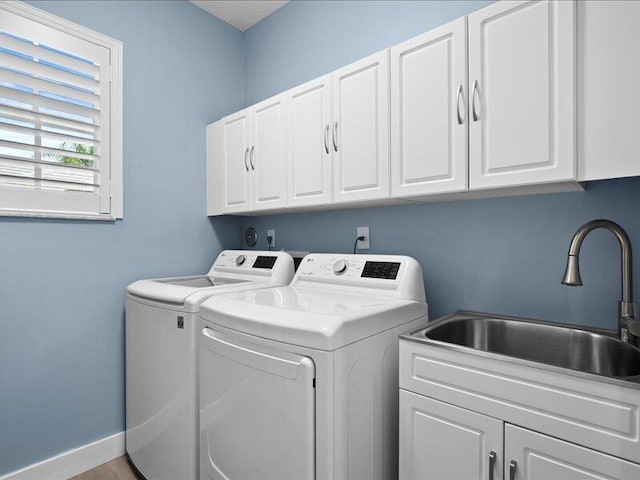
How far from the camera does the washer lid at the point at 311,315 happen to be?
1130 mm

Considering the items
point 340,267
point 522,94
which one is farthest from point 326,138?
point 522,94

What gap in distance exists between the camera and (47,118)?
72.4 inches

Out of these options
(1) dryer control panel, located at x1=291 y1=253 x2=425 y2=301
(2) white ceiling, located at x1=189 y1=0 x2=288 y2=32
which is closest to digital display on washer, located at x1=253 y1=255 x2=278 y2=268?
(1) dryer control panel, located at x1=291 y1=253 x2=425 y2=301

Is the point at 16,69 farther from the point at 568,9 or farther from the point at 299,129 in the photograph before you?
the point at 568,9

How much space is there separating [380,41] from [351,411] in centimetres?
191

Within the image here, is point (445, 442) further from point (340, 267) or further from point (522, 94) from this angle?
point (522, 94)

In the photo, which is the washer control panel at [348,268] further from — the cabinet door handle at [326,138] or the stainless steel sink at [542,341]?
the cabinet door handle at [326,138]

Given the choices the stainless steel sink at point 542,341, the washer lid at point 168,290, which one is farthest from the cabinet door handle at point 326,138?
the stainless steel sink at point 542,341

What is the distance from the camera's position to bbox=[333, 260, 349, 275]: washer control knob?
5.93 feet

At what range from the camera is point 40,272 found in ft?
6.01

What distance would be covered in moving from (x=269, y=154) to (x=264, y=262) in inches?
26.3

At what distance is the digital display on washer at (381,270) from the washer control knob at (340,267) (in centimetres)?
11

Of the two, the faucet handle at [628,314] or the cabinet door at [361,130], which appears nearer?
the faucet handle at [628,314]

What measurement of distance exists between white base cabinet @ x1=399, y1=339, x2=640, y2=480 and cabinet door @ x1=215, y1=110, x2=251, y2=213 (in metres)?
1.49
